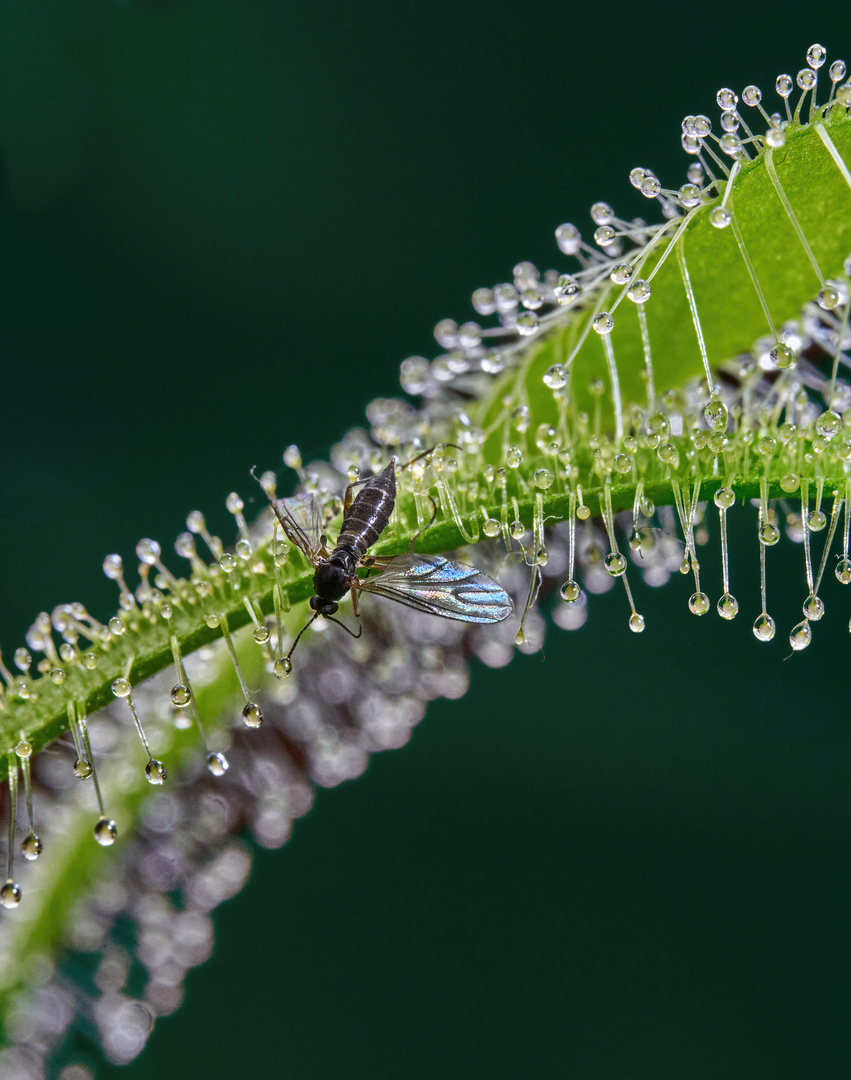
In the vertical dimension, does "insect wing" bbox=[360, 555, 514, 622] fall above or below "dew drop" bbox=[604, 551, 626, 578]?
above

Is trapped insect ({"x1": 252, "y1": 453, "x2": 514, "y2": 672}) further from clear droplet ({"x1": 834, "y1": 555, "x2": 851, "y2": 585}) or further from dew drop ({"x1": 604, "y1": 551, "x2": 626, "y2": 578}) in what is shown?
clear droplet ({"x1": 834, "y1": 555, "x2": 851, "y2": 585})

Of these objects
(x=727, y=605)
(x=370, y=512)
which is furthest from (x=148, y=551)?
(x=727, y=605)

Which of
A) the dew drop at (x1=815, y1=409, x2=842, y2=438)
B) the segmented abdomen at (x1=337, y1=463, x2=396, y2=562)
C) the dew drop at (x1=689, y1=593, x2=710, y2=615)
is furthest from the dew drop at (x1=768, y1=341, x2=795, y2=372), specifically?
the segmented abdomen at (x1=337, y1=463, x2=396, y2=562)

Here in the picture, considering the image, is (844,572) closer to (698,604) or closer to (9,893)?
(698,604)

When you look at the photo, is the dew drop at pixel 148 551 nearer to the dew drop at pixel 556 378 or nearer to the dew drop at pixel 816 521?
the dew drop at pixel 556 378

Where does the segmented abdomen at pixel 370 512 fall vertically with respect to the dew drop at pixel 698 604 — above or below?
above

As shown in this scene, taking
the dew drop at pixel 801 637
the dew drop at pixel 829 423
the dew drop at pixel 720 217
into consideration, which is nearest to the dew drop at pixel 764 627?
the dew drop at pixel 801 637

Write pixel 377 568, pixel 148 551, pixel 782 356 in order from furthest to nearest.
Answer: pixel 377 568 < pixel 148 551 < pixel 782 356
